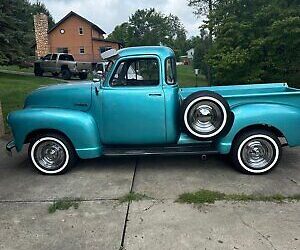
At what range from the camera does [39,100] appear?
5.31 metres

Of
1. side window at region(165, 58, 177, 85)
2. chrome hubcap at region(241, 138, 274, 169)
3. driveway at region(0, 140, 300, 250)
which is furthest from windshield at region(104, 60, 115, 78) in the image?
chrome hubcap at region(241, 138, 274, 169)

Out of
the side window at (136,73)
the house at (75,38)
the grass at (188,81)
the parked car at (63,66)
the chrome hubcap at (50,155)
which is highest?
the house at (75,38)

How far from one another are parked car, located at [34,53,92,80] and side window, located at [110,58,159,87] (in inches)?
781

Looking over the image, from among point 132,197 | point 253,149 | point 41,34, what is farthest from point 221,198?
point 41,34

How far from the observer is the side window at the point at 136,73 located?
5.02 meters

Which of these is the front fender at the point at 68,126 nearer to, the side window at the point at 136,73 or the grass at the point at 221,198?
the side window at the point at 136,73

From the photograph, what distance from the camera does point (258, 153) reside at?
16.3ft

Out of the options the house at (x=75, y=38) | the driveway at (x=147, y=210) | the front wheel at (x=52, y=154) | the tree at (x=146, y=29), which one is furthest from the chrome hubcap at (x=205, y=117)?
the house at (x=75, y=38)

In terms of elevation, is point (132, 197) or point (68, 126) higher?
point (68, 126)

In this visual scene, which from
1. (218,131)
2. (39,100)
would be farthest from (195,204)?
(39,100)

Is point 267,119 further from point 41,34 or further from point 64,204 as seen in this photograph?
point 41,34

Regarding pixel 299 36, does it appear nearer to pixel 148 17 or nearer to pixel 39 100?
pixel 39 100

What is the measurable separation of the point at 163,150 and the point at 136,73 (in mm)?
1297

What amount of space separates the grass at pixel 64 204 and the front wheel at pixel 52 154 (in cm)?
99
